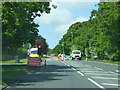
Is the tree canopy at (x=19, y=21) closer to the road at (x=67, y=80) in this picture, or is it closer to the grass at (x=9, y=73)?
the grass at (x=9, y=73)

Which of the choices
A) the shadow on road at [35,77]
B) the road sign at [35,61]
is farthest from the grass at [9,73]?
the road sign at [35,61]

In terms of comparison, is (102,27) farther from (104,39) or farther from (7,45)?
(7,45)

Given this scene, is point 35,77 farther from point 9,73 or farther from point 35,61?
point 35,61

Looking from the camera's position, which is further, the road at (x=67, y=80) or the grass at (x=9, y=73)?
the grass at (x=9, y=73)

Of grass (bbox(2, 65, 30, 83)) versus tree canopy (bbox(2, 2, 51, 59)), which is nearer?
grass (bbox(2, 65, 30, 83))

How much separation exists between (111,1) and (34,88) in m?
34.7

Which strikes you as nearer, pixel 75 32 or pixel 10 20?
pixel 10 20

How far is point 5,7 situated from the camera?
1719 cm

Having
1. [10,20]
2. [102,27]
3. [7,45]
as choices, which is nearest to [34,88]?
[10,20]

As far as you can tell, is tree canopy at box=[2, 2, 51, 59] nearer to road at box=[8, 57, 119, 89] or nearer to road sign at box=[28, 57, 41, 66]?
road sign at box=[28, 57, 41, 66]

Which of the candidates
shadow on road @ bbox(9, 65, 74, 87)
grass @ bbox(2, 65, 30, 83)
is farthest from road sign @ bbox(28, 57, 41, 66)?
shadow on road @ bbox(9, 65, 74, 87)

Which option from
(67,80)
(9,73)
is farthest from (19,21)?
(67,80)

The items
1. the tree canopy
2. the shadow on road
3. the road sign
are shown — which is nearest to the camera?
the shadow on road

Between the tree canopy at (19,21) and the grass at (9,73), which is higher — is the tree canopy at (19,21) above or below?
above
